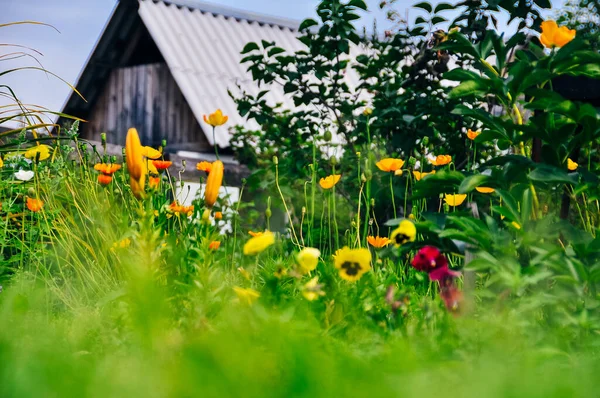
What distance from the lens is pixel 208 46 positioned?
35.9 ft

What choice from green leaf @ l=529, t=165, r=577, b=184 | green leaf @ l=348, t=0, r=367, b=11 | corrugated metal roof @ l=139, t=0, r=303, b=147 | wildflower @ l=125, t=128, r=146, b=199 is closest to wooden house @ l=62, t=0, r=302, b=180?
corrugated metal roof @ l=139, t=0, r=303, b=147

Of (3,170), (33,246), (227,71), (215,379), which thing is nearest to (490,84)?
(215,379)

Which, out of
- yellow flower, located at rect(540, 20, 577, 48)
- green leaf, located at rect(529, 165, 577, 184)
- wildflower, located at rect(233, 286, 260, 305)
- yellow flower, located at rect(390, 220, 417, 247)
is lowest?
wildflower, located at rect(233, 286, 260, 305)

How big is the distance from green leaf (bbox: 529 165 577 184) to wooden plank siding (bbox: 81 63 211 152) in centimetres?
818

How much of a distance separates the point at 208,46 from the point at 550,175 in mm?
9612

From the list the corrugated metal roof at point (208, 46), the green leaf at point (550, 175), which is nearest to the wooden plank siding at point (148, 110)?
the corrugated metal roof at point (208, 46)

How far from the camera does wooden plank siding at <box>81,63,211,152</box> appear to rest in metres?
10.4

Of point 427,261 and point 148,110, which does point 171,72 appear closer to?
point 148,110

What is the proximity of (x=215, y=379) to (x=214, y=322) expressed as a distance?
2.44 ft

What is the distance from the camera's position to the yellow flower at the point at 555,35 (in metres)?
1.97

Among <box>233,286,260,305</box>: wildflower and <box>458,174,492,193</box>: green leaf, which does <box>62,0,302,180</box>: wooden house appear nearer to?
<box>458,174,492,193</box>: green leaf

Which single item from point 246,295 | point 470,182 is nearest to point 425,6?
→ point 470,182

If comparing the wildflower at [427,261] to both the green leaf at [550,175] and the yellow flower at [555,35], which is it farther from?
the yellow flower at [555,35]

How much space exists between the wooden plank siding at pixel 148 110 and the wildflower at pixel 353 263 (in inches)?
325
